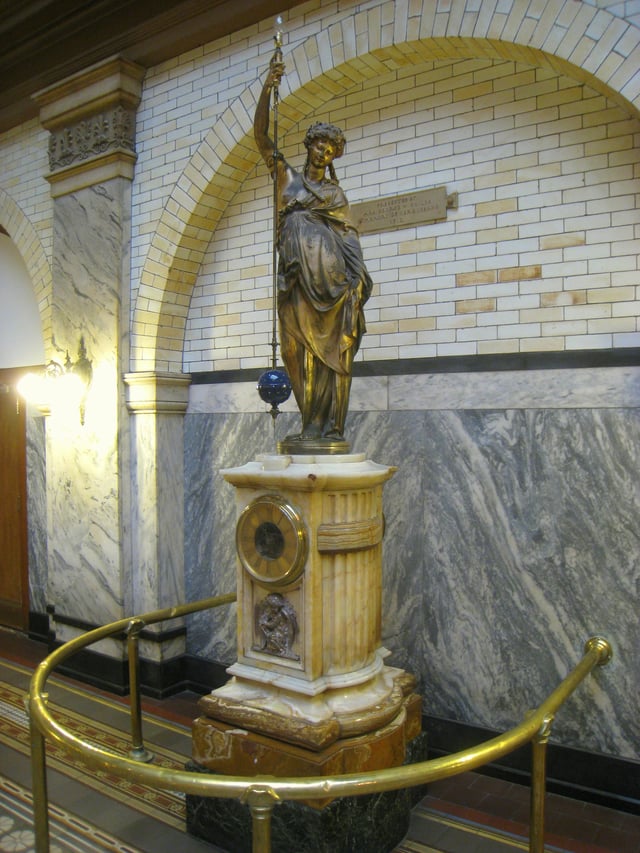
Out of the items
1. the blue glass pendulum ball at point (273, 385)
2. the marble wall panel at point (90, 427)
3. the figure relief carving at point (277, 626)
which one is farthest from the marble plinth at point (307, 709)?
the marble wall panel at point (90, 427)

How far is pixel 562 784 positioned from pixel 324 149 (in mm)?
3327

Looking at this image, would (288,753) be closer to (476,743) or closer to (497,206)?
(476,743)

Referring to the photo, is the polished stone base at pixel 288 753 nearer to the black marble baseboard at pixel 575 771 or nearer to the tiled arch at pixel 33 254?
the black marble baseboard at pixel 575 771

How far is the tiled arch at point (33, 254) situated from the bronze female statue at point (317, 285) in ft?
10.1

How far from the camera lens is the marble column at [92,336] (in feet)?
16.1

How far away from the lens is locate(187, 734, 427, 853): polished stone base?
9.00ft

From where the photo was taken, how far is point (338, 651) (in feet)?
9.90

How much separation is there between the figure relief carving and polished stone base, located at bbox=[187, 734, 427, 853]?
60 cm

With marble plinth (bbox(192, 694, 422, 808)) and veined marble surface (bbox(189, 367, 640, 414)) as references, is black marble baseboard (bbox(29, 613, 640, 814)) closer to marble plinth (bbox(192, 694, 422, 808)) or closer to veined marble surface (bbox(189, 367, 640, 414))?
marble plinth (bbox(192, 694, 422, 808))

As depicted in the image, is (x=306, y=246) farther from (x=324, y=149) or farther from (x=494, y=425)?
(x=494, y=425)

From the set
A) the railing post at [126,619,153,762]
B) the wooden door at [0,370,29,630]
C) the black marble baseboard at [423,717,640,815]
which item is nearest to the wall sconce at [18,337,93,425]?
the wooden door at [0,370,29,630]

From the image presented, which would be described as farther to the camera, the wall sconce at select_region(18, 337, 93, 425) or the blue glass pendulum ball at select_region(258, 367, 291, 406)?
the wall sconce at select_region(18, 337, 93, 425)

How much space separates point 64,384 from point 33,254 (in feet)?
4.19

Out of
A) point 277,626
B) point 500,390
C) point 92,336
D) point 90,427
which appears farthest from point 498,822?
point 92,336
